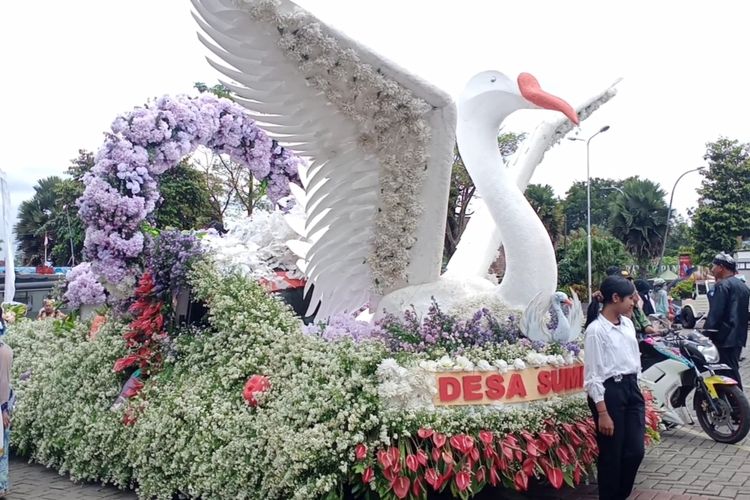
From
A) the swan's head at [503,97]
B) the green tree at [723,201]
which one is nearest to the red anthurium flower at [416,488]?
the swan's head at [503,97]

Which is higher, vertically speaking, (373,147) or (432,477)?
(373,147)

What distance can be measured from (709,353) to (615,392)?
2.54 meters

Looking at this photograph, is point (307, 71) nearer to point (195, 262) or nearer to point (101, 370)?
point (195, 262)

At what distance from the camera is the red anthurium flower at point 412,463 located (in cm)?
351

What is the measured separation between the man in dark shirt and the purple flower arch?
4925 mm

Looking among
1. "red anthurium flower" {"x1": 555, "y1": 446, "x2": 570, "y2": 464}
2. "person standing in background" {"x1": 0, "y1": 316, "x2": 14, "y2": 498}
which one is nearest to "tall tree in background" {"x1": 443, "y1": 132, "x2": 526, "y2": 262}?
"person standing in background" {"x1": 0, "y1": 316, "x2": 14, "y2": 498}

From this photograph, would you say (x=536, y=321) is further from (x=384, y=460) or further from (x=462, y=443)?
(x=384, y=460)

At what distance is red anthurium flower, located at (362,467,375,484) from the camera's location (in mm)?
3482

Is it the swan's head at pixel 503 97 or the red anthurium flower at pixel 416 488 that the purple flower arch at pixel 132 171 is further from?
the red anthurium flower at pixel 416 488

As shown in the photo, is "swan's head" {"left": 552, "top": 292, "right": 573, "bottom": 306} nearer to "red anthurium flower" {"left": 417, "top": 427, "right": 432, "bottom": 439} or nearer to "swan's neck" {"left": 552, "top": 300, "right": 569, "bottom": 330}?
"swan's neck" {"left": 552, "top": 300, "right": 569, "bottom": 330}

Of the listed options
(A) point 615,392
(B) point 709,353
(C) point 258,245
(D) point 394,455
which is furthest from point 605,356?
(C) point 258,245

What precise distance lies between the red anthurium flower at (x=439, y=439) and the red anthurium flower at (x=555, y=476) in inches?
27.3

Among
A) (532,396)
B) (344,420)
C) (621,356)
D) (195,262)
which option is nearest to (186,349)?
(195,262)

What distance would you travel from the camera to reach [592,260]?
27703 mm
